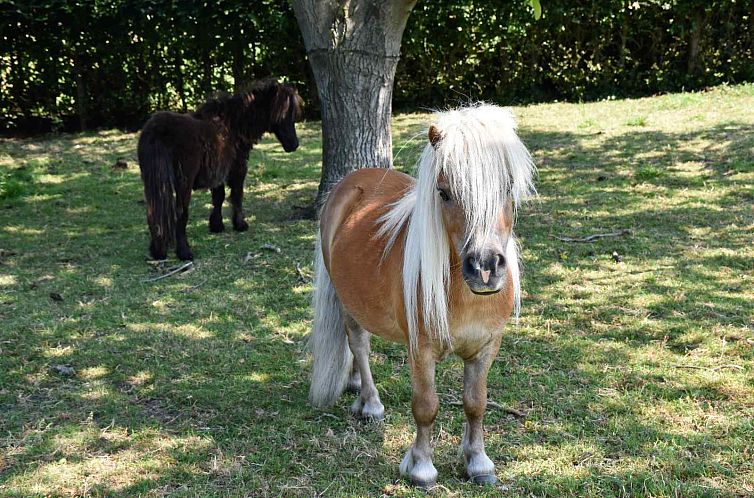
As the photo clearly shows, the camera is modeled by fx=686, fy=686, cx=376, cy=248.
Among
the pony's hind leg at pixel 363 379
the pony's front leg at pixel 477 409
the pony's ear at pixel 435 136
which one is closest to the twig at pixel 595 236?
the pony's hind leg at pixel 363 379

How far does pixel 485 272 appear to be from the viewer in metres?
2.55

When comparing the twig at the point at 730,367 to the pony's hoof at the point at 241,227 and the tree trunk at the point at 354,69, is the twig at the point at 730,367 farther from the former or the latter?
the pony's hoof at the point at 241,227

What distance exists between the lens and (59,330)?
197 inches

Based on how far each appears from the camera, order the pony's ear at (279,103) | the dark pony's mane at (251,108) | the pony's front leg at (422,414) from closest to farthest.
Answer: the pony's front leg at (422,414) → the dark pony's mane at (251,108) → the pony's ear at (279,103)

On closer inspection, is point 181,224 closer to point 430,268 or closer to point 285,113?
point 285,113

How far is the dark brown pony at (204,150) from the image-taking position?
6.26 m

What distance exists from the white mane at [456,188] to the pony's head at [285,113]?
485 cm

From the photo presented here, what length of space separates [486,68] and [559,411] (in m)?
11.1

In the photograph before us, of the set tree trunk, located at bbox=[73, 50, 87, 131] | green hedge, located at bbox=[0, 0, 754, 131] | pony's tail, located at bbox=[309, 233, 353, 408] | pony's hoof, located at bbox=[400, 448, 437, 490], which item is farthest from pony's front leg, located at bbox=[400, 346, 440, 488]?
tree trunk, located at bbox=[73, 50, 87, 131]

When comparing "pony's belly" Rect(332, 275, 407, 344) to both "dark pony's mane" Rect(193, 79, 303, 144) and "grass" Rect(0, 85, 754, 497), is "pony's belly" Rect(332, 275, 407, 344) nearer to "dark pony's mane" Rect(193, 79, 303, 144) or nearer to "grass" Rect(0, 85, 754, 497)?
"grass" Rect(0, 85, 754, 497)

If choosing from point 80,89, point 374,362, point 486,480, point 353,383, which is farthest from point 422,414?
point 80,89

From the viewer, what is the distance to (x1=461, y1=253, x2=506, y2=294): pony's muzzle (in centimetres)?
255

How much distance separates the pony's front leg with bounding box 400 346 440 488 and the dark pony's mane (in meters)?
4.85

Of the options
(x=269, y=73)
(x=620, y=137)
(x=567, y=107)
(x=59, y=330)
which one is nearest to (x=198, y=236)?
(x=59, y=330)
